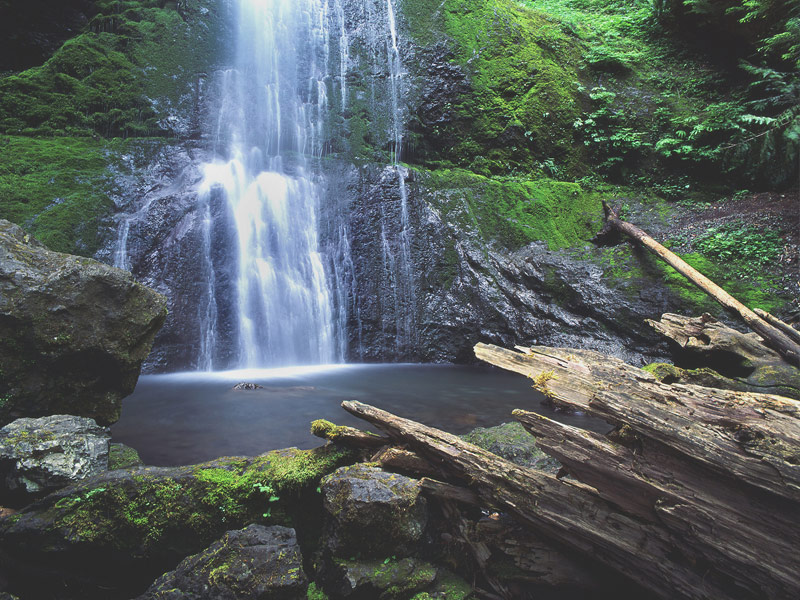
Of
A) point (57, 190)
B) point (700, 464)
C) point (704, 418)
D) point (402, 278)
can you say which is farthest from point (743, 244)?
point (57, 190)

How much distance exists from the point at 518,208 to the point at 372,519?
1021 centimetres

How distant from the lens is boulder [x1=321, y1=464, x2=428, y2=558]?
244 centimetres

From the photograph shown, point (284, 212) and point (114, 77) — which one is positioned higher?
point (114, 77)

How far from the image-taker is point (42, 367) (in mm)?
3721

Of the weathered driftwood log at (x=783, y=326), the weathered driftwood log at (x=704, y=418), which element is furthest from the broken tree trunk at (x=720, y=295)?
the weathered driftwood log at (x=704, y=418)

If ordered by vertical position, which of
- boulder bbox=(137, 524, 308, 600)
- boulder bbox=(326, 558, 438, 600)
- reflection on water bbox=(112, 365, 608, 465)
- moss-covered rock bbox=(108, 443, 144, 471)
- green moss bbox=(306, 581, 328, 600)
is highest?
moss-covered rock bbox=(108, 443, 144, 471)

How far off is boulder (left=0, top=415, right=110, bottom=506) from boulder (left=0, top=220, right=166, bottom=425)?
813 millimetres

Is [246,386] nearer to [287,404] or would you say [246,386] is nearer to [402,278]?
[287,404]

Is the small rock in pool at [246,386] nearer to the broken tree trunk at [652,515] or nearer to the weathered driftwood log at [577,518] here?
the weathered driftwood log at [577,518]

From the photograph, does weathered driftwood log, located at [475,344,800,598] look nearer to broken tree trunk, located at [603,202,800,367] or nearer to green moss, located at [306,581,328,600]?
green moss, located at [306,581,328,600]

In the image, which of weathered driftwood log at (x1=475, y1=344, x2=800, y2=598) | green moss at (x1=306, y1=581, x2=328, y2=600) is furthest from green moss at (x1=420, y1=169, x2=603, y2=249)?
green moss at (x1=306, y1=581, x2=328, y2=600)

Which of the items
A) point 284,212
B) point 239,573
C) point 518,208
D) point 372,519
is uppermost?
point 284,212

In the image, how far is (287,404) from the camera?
6465mm

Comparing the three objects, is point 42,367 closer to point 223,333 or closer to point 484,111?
point 223,333
